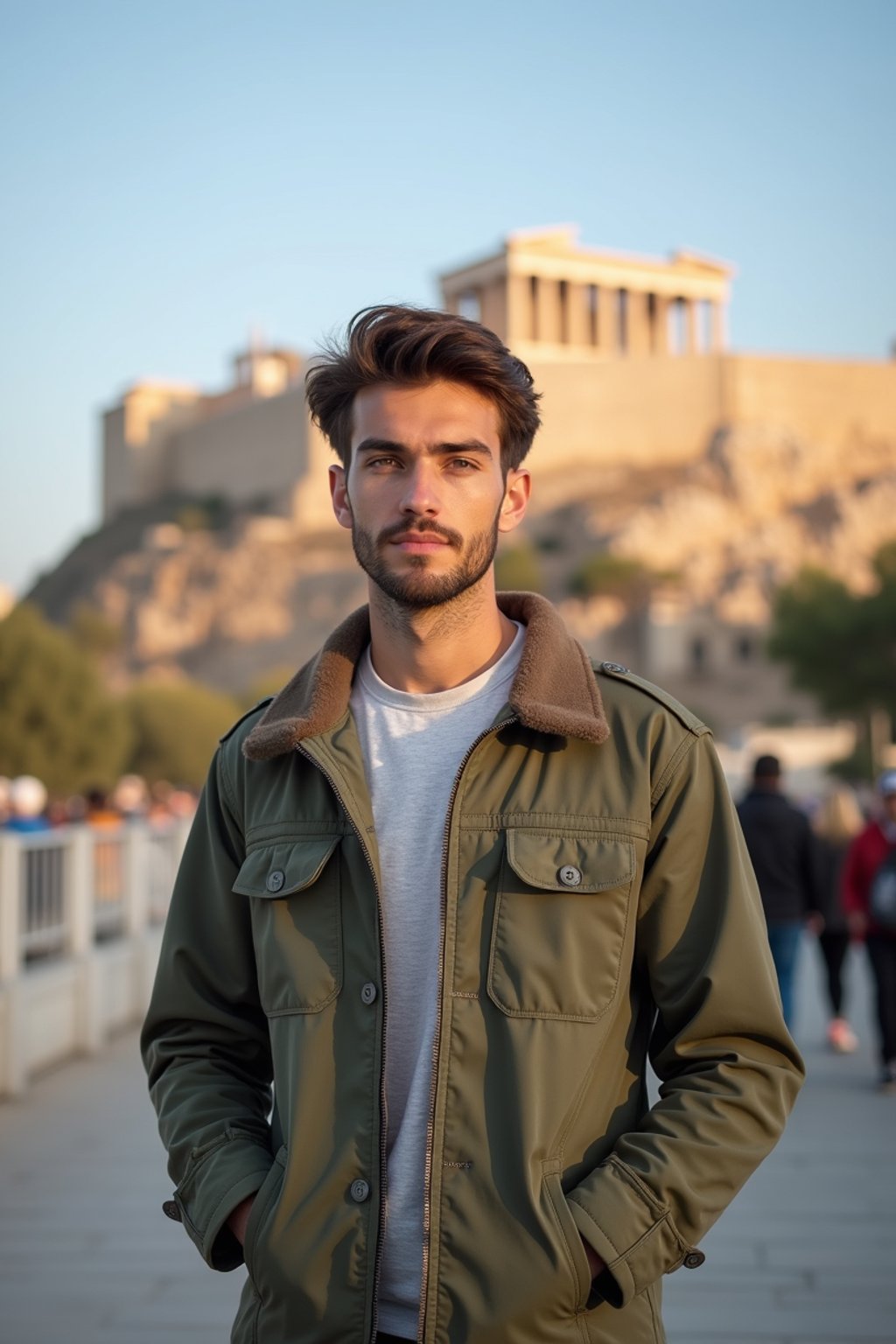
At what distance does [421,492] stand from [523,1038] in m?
0.71

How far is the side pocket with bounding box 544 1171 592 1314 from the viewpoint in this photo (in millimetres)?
1891

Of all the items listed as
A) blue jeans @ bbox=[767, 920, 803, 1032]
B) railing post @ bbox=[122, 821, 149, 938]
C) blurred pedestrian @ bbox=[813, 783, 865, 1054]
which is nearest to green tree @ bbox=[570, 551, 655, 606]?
railing post @ bbox=[122, 821, 149, 938]

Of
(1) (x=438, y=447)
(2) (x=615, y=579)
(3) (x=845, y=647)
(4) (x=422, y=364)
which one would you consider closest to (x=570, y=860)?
(1) (x=438, y=447)

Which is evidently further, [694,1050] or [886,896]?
[886,896]

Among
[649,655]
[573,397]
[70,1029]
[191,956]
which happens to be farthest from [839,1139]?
[573,397]

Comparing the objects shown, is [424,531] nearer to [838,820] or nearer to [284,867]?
[284,867]

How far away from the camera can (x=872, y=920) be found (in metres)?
7.97

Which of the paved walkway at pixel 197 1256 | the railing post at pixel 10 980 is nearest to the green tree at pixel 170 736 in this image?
the railing post at pixel 10 980

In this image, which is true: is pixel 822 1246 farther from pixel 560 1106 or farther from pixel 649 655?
pixel 649 655

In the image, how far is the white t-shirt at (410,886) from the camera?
78.5 inches

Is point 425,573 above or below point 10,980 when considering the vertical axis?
above

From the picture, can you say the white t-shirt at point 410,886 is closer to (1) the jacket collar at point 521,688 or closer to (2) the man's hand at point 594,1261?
(1) the jacket collar at point 521,688

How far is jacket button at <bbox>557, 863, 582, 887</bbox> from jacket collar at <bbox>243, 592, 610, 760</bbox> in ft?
0.56

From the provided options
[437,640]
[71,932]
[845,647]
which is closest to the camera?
[437,640]
